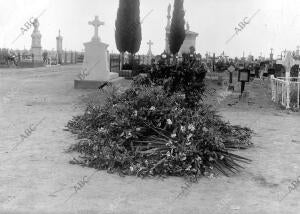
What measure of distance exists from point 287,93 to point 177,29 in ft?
80.2

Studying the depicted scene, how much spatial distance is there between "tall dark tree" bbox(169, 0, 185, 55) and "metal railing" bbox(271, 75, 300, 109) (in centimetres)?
2194

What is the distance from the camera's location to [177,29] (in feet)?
120

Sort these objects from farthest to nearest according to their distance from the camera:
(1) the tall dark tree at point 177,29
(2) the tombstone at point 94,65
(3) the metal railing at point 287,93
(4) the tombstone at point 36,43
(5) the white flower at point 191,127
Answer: (1) the tall dark tree at point 177,29, (4) the tombstone at point 36,43, (2) the tombstone at point 94,65, (3) the metal railing at point 287,93, (5) the white flower at point 191,127

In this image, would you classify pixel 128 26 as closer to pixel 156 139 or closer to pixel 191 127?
pixel 156 139

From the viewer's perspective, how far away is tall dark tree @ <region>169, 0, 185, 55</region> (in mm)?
36250

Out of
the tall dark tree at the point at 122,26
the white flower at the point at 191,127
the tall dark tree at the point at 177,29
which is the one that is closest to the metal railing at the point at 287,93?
the white flower at the point at 191,127

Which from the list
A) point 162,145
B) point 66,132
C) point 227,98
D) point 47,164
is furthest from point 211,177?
point 227,98

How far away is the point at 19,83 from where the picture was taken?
19125mm

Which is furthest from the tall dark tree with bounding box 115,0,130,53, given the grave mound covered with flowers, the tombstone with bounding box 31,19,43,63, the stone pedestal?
the grave mound covered with flowers

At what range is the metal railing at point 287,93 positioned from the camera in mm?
12784

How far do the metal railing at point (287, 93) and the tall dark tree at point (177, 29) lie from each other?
21.9 m

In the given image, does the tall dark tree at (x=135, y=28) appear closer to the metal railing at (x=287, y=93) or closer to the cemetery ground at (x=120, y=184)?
the metal railing at (x=287, y=93)

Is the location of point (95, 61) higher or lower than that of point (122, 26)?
lower

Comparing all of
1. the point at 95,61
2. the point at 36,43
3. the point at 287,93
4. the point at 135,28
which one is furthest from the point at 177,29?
the point at 287,93
